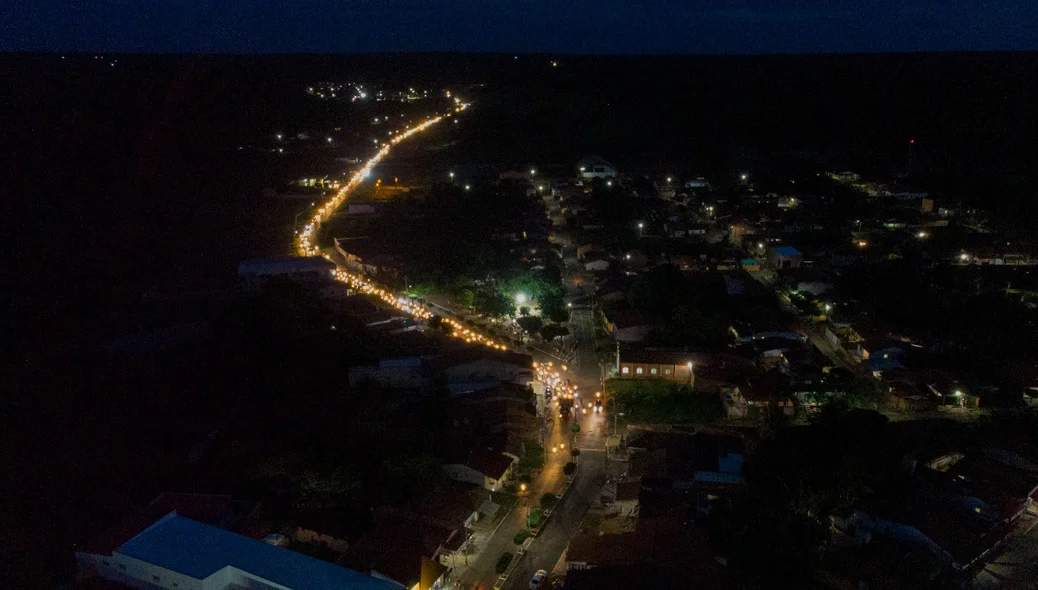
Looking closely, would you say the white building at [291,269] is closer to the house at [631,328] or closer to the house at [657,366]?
the house at [631,328]

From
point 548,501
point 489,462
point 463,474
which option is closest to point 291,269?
point 463,474

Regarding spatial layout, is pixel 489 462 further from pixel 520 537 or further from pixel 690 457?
pixel 690 457

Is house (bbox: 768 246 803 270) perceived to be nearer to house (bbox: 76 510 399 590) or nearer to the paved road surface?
the paved road surface

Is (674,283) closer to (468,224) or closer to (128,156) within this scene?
(468,224)

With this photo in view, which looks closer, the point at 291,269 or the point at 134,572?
the point at 134,572

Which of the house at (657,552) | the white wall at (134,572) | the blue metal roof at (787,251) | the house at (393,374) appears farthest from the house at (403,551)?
the blue metal roof at (787,251)

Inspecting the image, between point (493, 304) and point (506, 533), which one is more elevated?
point (493, 304)

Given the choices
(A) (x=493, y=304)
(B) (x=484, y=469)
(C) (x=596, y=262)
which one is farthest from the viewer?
(C) (x=596, y=262)
